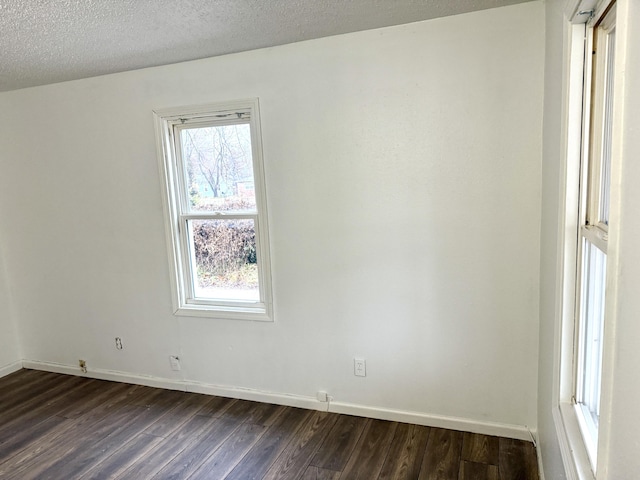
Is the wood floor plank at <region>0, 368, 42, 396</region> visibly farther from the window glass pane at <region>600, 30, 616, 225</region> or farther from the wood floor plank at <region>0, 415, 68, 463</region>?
the window glass pane at <region>600, 30, 616, 225</region>

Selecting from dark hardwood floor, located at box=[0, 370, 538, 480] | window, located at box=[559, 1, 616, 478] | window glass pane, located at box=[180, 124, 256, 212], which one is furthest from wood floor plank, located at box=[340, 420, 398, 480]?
window glass pane, located at box=[180, 124, 256, 212]

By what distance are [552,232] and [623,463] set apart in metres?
1.14

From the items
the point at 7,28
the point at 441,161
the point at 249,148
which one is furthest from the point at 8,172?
the point at 441,161

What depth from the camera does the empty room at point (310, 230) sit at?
6.39 ft

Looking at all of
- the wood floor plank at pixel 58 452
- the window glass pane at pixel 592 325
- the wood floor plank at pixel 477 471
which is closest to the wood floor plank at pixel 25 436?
the wood floor plank at pixel 58 452

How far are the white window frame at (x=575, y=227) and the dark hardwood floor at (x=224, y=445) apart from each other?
0.88m

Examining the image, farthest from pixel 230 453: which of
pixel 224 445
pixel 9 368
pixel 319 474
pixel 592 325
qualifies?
pixel 9 368

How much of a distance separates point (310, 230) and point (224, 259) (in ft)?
2.49

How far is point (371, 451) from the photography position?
2.33 metres

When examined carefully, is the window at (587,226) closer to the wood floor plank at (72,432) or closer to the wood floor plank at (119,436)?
the wood floor plank at (119,436)

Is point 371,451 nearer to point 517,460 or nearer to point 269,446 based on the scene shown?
point 269,446

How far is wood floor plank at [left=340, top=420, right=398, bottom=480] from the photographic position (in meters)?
2.17

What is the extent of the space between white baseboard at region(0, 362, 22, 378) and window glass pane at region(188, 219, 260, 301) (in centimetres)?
203

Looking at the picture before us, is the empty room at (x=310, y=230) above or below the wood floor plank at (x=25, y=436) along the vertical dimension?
above
